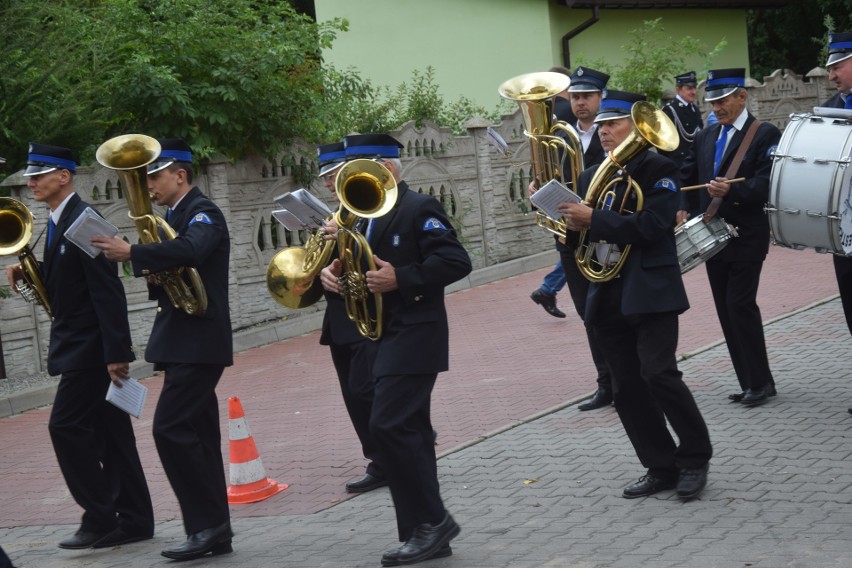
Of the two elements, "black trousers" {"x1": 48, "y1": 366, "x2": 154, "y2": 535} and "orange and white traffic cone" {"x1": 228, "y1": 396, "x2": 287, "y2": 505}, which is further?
"orange and white traffic cone" {"x1": 228, "y1": 396, "x2": 287, "y2": 505}

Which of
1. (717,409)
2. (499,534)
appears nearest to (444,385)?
(717,409)

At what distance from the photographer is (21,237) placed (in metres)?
6.64

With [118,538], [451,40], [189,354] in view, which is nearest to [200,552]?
[118,538]

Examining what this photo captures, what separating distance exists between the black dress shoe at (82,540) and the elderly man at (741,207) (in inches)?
161

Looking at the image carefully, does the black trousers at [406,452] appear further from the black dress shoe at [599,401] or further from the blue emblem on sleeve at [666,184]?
the black dress shoe at [599,401]

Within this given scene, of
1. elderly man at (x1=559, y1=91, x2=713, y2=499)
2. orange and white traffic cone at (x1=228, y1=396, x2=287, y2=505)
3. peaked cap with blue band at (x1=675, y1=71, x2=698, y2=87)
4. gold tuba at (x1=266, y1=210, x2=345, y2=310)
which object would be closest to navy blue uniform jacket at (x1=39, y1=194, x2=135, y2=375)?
gold tuba at (x1=266, y1=210, x2=345, y2=310)

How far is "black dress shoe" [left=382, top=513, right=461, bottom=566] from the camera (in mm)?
5715

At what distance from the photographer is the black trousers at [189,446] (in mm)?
6164

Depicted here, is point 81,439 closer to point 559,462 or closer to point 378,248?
point 378,248

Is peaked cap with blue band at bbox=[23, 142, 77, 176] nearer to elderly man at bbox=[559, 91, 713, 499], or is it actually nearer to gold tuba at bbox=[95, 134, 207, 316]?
gold tuba at bbox=[95, 134, 207, 316]

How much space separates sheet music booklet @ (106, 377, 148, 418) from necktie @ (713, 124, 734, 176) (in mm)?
3938

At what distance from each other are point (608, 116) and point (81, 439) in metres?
3.19

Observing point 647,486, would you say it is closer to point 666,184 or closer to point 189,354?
point 666,184

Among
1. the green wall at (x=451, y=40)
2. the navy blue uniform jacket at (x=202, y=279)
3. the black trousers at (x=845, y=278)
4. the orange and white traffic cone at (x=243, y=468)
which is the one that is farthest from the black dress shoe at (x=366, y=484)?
the green wall at (x=451, y=40)
